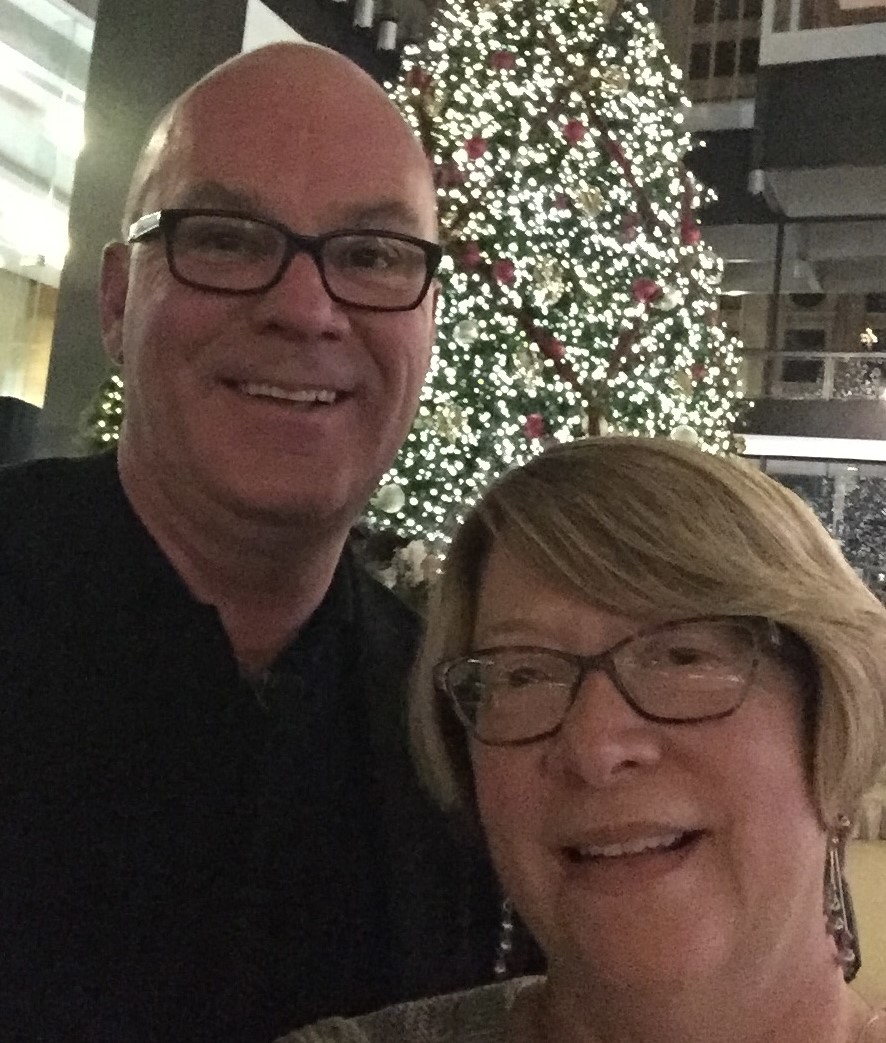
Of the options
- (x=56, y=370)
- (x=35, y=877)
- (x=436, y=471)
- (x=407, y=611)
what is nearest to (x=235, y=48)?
(x=56, y=370)

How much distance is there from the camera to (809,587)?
2.72 ft

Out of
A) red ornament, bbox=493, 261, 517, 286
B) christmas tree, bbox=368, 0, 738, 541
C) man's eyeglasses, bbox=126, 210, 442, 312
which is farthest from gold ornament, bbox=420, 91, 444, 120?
man's eyeglasses, bbox=126, 210, 442, 312

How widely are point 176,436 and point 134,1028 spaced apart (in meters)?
0.53

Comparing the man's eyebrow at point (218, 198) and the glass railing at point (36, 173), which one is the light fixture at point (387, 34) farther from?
the man's eyebrow at point (218, 198)

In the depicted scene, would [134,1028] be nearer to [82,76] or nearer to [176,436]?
[176,436]

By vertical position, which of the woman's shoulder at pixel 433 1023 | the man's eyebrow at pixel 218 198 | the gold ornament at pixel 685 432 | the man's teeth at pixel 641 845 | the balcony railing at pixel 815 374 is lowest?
the woman's shoulder at pixel 433 1023

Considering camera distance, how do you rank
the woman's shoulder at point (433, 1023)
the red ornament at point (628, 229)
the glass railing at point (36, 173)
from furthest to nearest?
the glass railing at point (36, 173)
the red ornament at point (628, 229)
the woman's shoulder at point (433, 1023)

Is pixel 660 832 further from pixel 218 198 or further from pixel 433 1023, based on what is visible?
pixel 218 198

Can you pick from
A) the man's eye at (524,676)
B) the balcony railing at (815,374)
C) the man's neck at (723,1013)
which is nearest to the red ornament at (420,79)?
the man's eye at (524,676)

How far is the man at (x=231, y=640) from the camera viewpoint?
1.04 meters

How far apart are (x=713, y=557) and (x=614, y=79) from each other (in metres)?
3.42

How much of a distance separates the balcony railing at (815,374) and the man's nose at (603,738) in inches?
296

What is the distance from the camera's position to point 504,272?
363 centimetres

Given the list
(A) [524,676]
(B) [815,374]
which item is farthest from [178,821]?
(B) [815,374]
